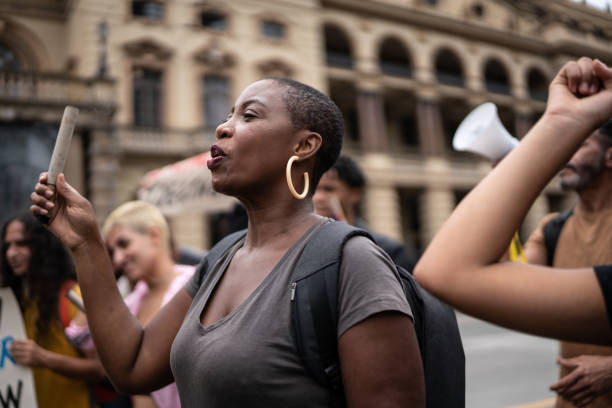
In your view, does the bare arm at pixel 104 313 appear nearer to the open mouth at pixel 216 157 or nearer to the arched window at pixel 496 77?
the open mouth at pixel 216 157

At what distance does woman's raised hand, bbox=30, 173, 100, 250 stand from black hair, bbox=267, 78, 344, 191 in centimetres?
74

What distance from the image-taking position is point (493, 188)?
98 centimetres

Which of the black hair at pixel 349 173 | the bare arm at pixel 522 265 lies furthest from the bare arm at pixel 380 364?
the black hair at pixel 349 173

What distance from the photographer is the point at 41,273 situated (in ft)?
9.18

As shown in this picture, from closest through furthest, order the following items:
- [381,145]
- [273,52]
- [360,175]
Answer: [360,175] → [273,52] → [381,145]

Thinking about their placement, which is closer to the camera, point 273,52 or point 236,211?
point 236,211

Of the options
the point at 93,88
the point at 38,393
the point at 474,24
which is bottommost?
the point at 38,393

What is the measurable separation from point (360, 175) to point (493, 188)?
2.76 metres

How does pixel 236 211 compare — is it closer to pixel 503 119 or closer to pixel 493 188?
pixel 493 188

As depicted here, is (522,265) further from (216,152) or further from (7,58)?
(7,58)

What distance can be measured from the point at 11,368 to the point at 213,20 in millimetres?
16609

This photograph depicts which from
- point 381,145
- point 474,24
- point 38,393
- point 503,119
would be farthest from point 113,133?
point 503,119

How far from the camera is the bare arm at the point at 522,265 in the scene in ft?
3.03

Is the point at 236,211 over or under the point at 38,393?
over
